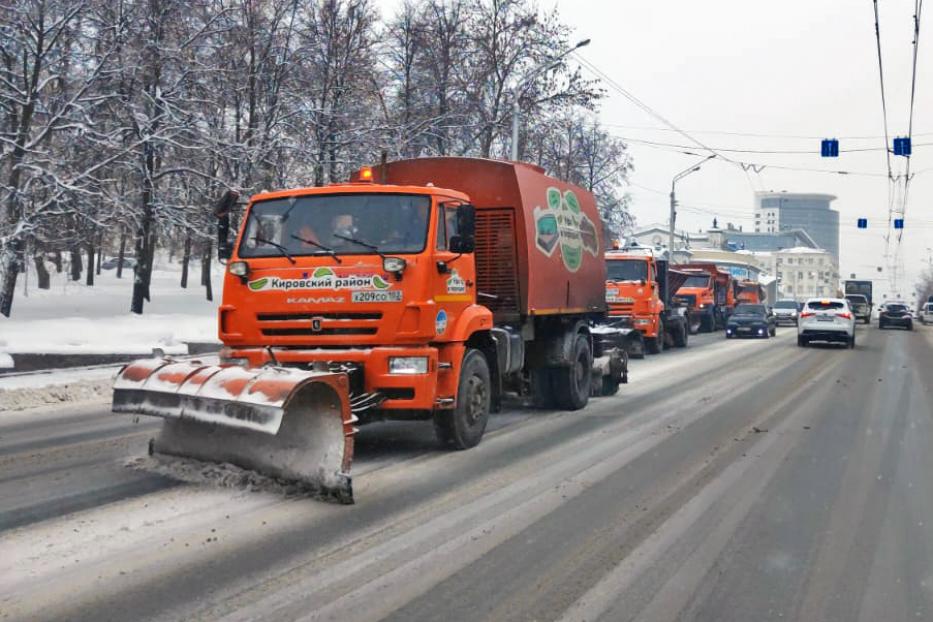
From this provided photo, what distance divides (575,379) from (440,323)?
467 centimetres

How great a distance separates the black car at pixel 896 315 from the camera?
165 ft

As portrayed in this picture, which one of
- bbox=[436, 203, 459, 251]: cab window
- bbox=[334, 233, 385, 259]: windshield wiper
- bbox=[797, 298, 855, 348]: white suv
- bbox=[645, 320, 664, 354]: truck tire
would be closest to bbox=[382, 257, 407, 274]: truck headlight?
bbox=[334, 233, 385, 259]: windshield wiper

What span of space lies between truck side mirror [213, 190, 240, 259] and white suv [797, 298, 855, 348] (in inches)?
964

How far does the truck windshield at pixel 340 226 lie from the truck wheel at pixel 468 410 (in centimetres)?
142

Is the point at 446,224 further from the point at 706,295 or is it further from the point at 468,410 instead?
the point at 706,295

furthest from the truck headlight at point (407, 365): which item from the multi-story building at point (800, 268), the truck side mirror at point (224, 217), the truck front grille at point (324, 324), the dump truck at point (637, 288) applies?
the multi-story building at point (800, 268)

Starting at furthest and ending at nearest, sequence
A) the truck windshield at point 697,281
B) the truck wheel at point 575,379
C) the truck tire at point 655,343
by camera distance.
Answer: the truck windshield at point 697,281 < the truck tire at point 655,343 < the truck wheel at point 575,379

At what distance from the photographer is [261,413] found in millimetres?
6422

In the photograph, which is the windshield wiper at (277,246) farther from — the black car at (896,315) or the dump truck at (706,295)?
the black car at (896,315)

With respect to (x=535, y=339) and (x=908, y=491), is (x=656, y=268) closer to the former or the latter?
(x=535, y=339)

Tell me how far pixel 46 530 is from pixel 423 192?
14.6ft

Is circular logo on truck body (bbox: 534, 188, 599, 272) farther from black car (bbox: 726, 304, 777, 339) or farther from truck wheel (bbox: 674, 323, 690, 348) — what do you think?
black car (bbox: 726, 304, 777, 339)

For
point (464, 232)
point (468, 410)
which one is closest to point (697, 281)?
point (468, 410)

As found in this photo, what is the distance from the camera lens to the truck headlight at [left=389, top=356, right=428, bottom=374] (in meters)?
7.98
